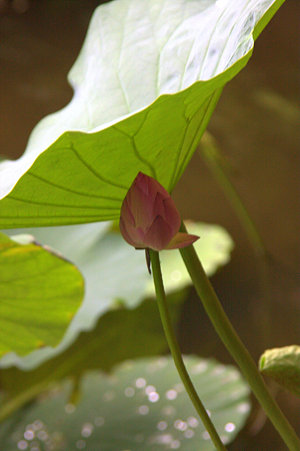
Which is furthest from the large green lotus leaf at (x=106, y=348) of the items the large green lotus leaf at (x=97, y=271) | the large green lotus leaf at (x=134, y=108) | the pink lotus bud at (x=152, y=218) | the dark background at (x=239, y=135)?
the pink lotus bud at (x=152, y=218)

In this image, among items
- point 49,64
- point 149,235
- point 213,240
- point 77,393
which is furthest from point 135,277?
point 49,64

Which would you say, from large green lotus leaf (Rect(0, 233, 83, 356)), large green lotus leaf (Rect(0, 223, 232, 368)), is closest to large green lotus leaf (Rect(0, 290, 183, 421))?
large green lotus leaf (Rect(0, 223, 232, 368))

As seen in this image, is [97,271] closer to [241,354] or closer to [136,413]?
[136,413]

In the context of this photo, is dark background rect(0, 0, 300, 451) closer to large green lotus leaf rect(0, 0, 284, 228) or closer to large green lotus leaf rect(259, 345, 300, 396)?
large green lotus leaf rect(0, 0, 284, 228)

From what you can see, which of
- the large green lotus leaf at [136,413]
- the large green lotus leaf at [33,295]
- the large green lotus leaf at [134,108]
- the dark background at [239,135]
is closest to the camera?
the large green lotus leaf at [134,108]

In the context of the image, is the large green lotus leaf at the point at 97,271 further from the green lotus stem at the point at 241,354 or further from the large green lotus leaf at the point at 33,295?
the green lotus stem at the point at 241,354
